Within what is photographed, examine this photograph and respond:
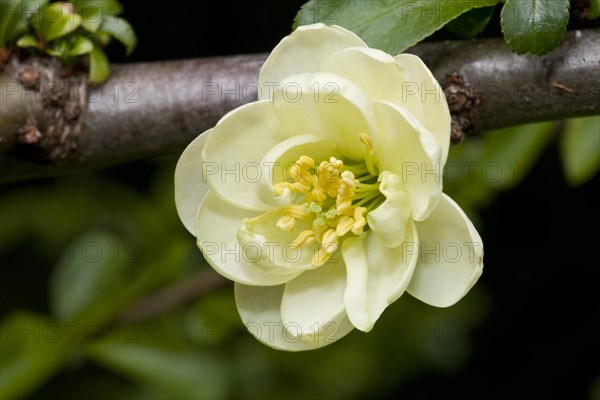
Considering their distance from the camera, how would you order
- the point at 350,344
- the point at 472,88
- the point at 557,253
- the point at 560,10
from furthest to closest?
the point at 557,253, the point at 350,344, the point at 472,88, the point at 560,10

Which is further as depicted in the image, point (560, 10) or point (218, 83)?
point (218, 83)

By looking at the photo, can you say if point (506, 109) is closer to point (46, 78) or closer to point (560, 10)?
point (560, 10)

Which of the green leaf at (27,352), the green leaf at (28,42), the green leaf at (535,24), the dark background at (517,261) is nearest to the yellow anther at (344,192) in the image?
the green leaf at (535,24)

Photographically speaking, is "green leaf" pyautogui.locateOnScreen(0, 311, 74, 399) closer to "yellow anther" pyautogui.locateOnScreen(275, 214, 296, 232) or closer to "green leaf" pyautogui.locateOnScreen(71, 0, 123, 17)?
"green leaf" pyautogui.locateOnScreen(71, 0, 123, 17)

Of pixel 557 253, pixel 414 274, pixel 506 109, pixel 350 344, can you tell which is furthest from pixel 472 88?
pixel 557 253

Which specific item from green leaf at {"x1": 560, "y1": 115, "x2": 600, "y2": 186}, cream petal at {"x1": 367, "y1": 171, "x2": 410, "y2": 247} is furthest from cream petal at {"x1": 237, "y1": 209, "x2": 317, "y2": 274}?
green leaf at {"x1": 560, "y1": 115, "x2": 600, "y2": 186}
